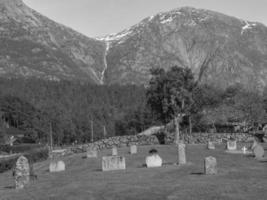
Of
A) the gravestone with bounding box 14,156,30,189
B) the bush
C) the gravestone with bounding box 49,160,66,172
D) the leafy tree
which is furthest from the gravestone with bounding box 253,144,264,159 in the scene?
the bush

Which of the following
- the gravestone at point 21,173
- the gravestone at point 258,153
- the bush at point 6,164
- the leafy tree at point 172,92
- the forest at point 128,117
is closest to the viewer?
the gravestone at point 21,173

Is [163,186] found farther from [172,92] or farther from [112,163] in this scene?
[172,92]

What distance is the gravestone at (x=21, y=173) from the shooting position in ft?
92.6

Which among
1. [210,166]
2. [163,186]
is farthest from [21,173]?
[210,166]

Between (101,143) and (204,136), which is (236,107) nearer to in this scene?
(204,136)

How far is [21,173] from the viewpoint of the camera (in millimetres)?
28406

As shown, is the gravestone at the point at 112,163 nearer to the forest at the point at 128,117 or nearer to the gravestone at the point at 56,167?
the gravestone at the point at 56,167

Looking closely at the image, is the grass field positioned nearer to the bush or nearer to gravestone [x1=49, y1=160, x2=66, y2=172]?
gravestone [x1=49, y1=160, x2=66, y2=172]

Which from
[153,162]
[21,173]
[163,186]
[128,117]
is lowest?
[163,186]

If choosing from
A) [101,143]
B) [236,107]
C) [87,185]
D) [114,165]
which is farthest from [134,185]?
[236,107]

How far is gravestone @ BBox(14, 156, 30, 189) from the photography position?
2822cm

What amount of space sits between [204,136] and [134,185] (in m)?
44.3

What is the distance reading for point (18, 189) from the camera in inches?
1089

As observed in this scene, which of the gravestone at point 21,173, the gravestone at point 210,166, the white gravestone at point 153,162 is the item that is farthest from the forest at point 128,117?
the gravestone at point 21,173
